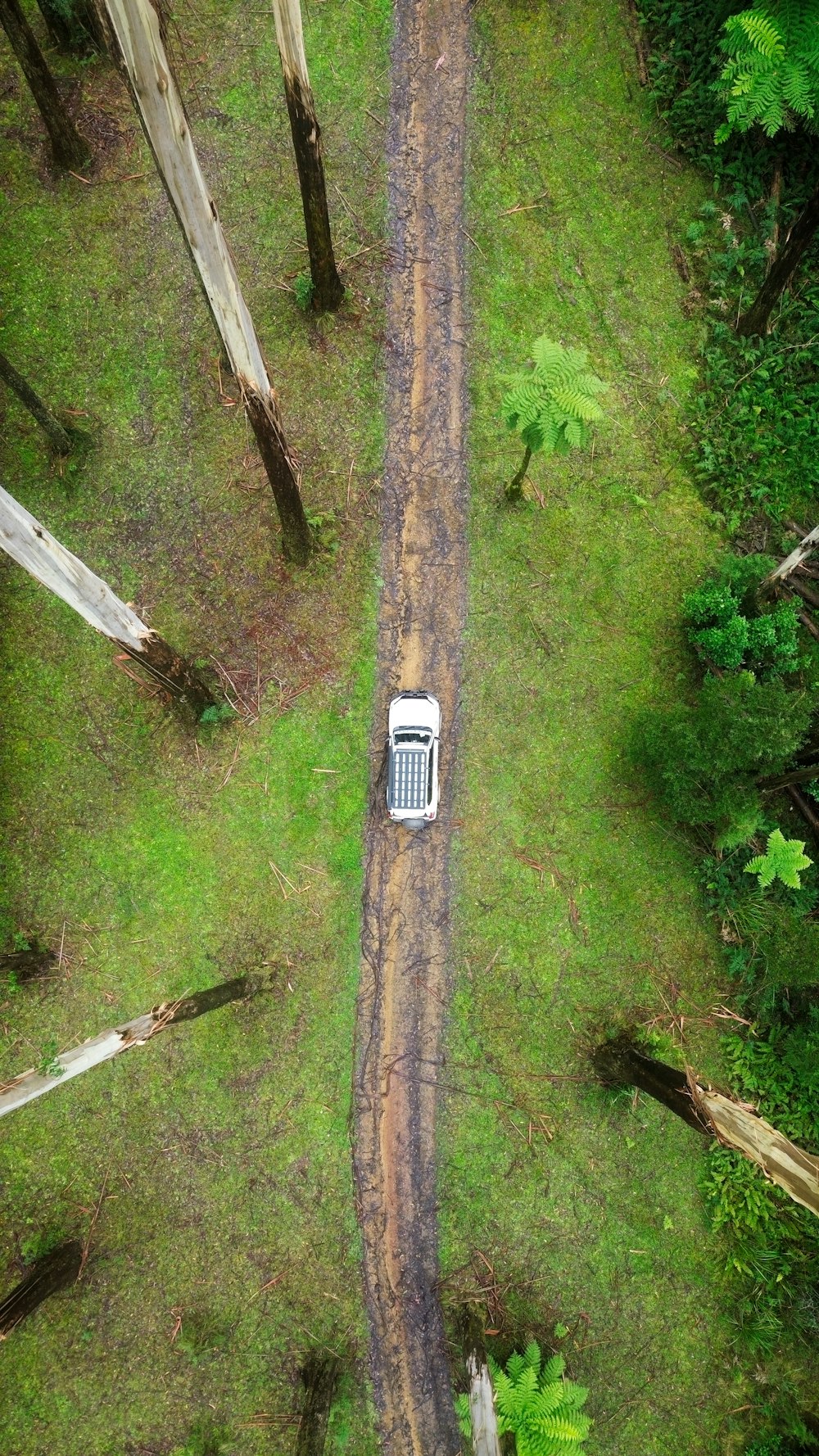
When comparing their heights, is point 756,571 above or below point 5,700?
above

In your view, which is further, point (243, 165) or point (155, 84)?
point (243, 165)

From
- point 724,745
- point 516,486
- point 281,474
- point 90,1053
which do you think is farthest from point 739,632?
point 90,1053

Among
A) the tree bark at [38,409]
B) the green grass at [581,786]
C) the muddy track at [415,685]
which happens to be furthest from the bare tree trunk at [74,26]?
the green grass at [581,786]

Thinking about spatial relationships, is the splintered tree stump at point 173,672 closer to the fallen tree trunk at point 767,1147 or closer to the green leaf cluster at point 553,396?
the green leaf cluster at point 553,396

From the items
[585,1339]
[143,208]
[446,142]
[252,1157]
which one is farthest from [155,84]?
[585,1339]

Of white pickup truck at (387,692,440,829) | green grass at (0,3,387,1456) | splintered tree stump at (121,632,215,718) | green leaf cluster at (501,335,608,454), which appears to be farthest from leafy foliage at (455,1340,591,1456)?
green leaf cluster at (501,335,608,454)

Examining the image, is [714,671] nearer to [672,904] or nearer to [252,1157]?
[672,904]

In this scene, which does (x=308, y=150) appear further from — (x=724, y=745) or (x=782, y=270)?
(x=724, y=745)
